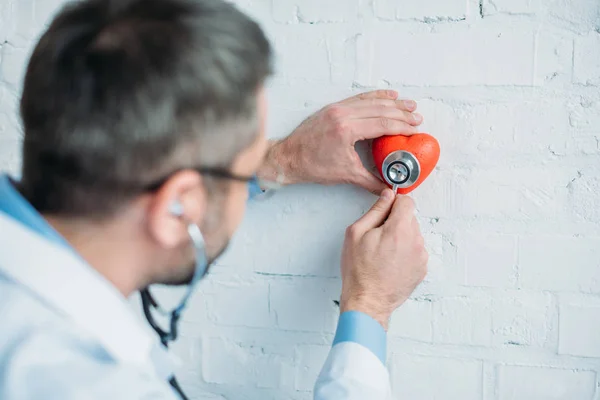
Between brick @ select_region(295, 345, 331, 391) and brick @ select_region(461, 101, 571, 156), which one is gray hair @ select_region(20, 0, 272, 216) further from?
brick @ select_region(295, 345, 331, 391)

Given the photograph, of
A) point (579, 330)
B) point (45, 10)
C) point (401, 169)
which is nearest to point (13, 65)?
point (45, 10)

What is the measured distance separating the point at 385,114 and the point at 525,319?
426mm

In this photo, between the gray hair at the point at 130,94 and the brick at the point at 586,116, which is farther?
the brick at the point at 586,116

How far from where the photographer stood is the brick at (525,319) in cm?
100

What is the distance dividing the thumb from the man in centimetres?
27

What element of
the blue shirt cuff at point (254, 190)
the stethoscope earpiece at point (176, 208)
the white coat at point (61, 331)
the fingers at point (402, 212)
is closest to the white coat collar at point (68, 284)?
the white coat at point (61, 331)

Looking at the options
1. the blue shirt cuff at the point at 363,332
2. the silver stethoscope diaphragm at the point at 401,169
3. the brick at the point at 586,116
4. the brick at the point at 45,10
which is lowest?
the blue shirt cuff at the point at 363,332

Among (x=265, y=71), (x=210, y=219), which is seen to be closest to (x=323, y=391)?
(x=210, y=219)

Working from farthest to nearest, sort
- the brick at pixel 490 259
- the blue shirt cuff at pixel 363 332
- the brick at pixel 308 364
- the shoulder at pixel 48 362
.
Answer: the brick at pixel 308 364, the brick at pixel 490 259, the blue shirt cuff at pixel 363 332, the shoulder at pixel 48 362

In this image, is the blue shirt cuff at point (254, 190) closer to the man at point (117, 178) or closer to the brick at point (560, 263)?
the man at point (117, 178)

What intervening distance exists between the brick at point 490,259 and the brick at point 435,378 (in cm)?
16

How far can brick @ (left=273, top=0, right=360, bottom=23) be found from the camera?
0.97 metres

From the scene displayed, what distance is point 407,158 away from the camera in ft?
2.99

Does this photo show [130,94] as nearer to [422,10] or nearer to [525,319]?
[422,10]
